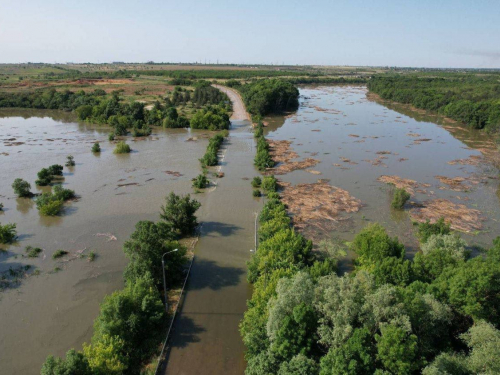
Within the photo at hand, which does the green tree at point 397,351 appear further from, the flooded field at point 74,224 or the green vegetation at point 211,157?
the green vegetation at point 211,157

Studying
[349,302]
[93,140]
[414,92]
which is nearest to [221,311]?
[349,302]

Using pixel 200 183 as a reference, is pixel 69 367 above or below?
above

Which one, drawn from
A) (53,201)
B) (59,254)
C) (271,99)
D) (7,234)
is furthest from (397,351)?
(271,99)

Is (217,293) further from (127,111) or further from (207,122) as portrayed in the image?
(127,111)

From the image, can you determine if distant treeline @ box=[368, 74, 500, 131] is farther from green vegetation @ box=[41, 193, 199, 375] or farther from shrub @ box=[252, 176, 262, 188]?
green vegetation @ box=[41, 193, 199, 375]

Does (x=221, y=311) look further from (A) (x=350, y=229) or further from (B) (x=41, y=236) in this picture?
(B) (x=41, y=236)
